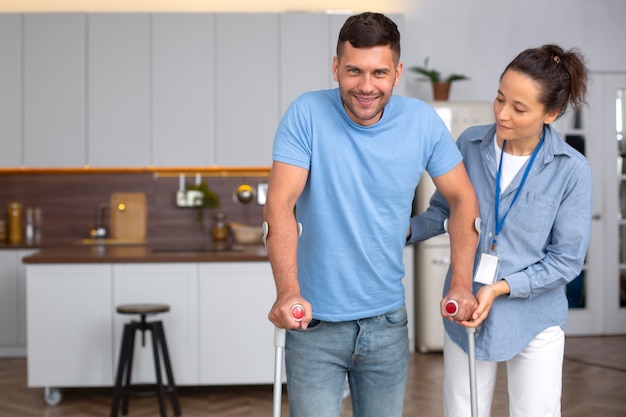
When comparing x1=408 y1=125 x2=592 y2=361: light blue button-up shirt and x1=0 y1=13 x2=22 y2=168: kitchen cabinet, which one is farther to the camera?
x1=0 y1=13 x2=22 y2=168: kitchen cabinet

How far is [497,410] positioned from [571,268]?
2805 mm

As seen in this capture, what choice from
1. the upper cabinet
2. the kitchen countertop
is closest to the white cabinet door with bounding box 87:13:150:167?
the upper cabinet

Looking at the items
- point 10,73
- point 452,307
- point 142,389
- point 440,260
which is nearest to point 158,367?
point 142,389

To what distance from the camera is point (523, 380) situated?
2.27 metres

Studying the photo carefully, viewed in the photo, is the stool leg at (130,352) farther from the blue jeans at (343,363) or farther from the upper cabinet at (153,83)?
the blue jeans at (343,363)

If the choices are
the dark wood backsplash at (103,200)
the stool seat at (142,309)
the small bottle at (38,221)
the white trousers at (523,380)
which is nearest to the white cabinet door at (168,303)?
the stool seat at (142,309)

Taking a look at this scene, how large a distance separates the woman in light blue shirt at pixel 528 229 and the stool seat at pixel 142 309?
262 cm

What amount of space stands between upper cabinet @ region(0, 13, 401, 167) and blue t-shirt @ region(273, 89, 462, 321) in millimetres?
4761

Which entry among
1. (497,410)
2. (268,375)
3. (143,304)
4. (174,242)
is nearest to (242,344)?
(268,375)

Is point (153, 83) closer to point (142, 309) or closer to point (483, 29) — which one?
point (142, 309)

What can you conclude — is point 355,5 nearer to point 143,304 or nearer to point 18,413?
point 143,304

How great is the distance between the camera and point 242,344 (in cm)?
501

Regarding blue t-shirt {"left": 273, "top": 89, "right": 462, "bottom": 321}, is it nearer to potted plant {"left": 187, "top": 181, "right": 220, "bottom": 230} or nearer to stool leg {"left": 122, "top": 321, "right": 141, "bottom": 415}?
stool leg {"left": 122, "top": 321, "right": 141, "bottom": 415}

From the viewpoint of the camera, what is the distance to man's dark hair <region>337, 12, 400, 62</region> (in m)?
1.97
